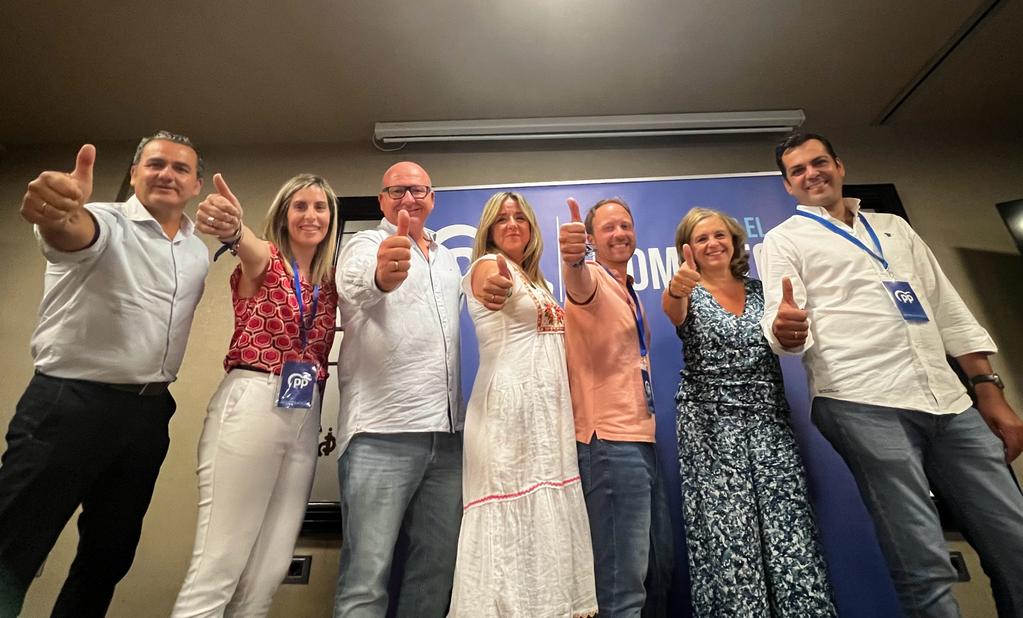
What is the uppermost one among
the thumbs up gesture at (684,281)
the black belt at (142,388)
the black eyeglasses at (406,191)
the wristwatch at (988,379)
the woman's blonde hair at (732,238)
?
the black eyeglasses at (406,191)

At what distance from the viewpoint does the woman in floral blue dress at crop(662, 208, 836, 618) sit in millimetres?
1381

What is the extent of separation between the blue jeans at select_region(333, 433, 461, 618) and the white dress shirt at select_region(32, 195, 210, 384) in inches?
27.2

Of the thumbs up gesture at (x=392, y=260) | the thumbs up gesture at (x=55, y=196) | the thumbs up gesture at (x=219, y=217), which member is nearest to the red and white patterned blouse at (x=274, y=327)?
the thumbs up gesture at (x=219, y=217)

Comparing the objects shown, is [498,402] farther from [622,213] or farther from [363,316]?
[622,213]

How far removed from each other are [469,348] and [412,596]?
107 cm

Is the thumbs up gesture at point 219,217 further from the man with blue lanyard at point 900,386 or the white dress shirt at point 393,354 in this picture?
the man with blue lanyard at point 900,386

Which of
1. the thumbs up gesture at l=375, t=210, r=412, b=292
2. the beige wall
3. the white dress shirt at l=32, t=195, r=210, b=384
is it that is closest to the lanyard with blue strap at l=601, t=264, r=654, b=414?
the thumbs up gesture at l=375, t=210, r=412, b=292

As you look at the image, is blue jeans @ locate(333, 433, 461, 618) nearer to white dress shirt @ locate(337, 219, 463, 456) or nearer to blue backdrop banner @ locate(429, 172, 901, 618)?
white dress shirt @ locate(337, 219, 463, 456)

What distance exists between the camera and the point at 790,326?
142 cm

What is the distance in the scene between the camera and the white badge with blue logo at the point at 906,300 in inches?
59.2

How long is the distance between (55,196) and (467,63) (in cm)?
186

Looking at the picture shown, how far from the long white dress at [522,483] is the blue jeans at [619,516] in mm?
114

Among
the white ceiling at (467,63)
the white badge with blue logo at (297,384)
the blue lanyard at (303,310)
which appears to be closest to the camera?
the white badge with blue logo at (297,384)

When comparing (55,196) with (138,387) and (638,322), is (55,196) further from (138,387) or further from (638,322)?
(638,322)
